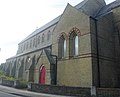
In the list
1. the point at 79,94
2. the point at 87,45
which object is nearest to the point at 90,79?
the point at 79,94

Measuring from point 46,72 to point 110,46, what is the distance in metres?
9.21

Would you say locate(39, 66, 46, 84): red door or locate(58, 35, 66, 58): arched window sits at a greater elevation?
locate(58, 35, 66, 58): arched window

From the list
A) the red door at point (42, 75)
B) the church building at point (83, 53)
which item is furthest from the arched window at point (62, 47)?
the red door at point (42, 75)

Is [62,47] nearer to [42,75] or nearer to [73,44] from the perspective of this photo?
[73,44]

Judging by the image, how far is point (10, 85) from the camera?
25.1 meters

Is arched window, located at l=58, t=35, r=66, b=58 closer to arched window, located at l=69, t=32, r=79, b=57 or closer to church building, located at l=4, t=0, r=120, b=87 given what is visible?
church building, located at l=4, t=0, r=120, b=87

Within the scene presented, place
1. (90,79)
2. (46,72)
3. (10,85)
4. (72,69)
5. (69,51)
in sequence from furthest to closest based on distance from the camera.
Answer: (10,85)
(46,72)
(69,51)
(72,69)
(90,79)

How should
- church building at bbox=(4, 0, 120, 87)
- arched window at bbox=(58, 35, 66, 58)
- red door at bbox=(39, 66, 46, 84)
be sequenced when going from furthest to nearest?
red door at bbox=(39, 66, 46, 84)
arched window at bbox=(58, 35, 66, 58)
church building at bbox=(4, 0, 120, 87)

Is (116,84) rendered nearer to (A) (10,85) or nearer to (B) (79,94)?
(B) (79,94)

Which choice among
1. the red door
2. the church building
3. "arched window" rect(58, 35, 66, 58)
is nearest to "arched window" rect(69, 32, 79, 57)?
the church building

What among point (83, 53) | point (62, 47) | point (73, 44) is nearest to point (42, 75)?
point (62, 47)

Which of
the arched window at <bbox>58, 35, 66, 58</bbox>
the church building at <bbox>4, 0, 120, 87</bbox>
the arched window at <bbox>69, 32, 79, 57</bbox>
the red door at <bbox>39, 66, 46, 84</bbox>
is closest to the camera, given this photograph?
the church building at <bbox>4, 0, 120, 87</bbox>

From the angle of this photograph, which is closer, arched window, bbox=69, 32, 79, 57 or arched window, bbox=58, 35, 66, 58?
arched window, bbox=69, 32, 79, 57

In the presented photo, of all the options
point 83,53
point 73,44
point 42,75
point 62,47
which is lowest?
point 42,75
